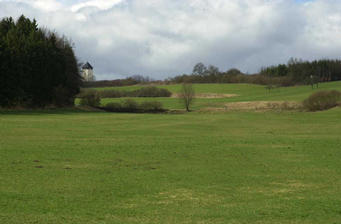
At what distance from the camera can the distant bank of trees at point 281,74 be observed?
167m

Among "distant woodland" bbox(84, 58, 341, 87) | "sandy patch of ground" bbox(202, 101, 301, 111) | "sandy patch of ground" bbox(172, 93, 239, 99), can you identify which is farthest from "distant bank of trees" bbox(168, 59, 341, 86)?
"sandy patch of ground" bbox(202, 101, 301, 111)

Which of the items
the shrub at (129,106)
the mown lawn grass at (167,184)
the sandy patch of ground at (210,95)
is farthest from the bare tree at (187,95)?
the mown lawn grass at (167,184)

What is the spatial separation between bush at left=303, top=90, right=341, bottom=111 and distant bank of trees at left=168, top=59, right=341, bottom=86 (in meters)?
83.5

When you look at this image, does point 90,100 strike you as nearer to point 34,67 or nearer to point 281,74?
point 34,67

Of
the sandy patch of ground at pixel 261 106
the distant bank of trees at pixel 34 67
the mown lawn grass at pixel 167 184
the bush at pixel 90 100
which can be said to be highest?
the distant bank of trees at pixel 34 67

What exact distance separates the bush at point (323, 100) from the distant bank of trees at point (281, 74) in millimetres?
83549

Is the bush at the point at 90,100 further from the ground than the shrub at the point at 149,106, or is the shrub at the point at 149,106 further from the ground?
the bush at the point at 90,100

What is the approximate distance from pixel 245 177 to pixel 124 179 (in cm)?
414

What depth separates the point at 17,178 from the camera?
15047 millimetres

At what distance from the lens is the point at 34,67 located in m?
76.0

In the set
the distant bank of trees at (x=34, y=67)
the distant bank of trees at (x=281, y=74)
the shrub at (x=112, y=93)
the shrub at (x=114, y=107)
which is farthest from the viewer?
the distant bank of trees at (x=281, y=74)

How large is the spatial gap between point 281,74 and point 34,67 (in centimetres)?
13320

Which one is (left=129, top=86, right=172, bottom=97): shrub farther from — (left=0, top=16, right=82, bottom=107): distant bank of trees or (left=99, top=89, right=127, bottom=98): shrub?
(left=0, top=16, right=82, bottom=107): distant bank of trees

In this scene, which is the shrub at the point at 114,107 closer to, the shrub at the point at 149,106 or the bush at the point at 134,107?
the bush at the point at 134,107
